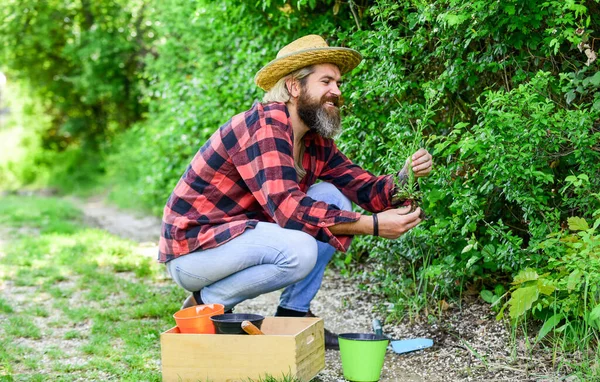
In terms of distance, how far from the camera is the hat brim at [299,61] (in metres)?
3.18

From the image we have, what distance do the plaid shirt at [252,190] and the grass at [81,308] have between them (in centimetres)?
61

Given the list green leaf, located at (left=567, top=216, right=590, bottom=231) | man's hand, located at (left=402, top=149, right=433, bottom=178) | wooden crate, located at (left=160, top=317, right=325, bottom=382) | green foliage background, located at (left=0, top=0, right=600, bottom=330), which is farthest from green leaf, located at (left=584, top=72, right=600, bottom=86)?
wooden crate, located at (left=160, top=317, right=325, bottom=382)

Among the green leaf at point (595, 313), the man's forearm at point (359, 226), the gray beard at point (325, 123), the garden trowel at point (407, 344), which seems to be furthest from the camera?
the garden trowel at point (407, 344)

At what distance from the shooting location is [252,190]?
3.04 m

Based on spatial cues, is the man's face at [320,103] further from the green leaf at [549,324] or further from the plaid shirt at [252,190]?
the green leaf at [549,324]

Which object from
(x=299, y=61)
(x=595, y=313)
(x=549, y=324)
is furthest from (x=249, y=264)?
(x=595, y=313)

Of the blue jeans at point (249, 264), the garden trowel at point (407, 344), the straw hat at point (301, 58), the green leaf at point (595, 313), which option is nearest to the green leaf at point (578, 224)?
the green leaf at point (595, 313)

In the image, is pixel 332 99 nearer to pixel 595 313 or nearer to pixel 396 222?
pixel 396 222

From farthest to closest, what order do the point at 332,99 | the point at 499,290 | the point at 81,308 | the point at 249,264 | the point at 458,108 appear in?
1. the point at 81,308
2. the point at 458,108
3. the point at 499,290
4. the point at 332,99
5. the point at 249,264

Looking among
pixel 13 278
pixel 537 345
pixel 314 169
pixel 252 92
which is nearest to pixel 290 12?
pixel 252 92

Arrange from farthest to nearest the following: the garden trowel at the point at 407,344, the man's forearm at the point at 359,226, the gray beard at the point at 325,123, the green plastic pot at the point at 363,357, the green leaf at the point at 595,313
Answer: the garden trowel at the point at 407,344, the gray beard at the point at 325,123, the man's forearm at the point at 359,226, the green plastic pot at the point at 363,357, the green leaf at the point at 595,313

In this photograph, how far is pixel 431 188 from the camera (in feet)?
11.5

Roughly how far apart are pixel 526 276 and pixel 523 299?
0.10 m

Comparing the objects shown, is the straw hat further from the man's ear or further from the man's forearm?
the man's forearm
